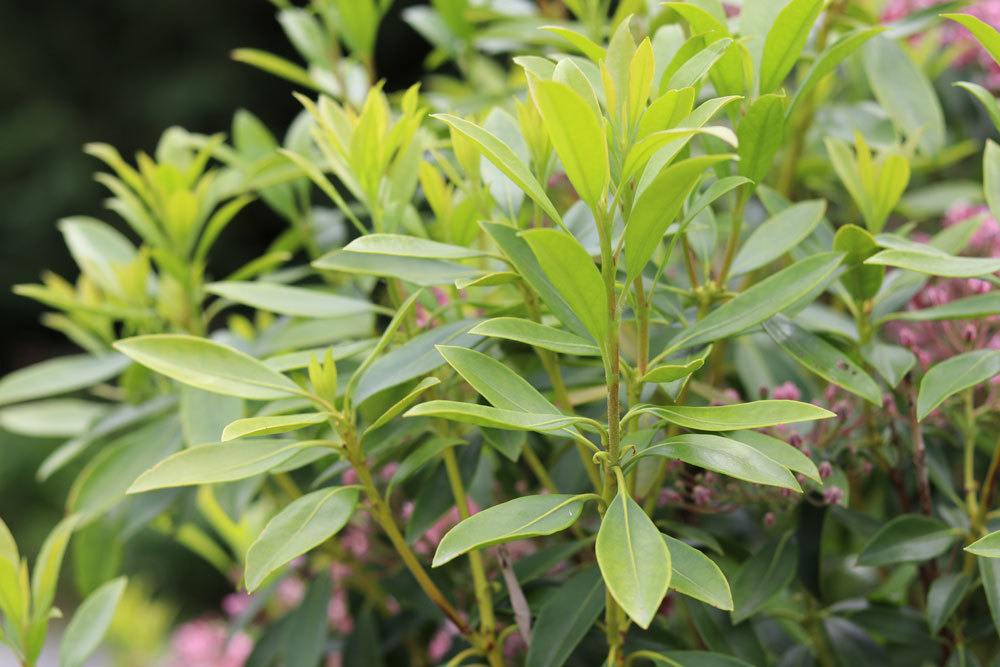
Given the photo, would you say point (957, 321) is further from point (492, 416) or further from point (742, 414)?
point (492, 416)

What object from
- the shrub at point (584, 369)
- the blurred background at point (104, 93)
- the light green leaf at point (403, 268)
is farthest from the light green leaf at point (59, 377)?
the blurred background at point (104, 93)

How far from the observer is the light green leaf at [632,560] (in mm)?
467

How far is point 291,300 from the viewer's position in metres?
0.74

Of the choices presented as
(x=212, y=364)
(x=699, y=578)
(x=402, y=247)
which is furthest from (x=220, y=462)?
(x=699, y=578)

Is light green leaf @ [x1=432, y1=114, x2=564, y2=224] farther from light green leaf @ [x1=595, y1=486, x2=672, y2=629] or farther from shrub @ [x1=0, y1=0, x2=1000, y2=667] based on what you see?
light green leaf @ [x1=595, y1=486, x2=672, y2=629]

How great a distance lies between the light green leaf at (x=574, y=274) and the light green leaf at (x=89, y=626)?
0.45 metres

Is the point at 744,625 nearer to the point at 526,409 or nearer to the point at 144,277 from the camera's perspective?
the point at 526,409

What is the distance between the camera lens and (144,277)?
3.06 ft

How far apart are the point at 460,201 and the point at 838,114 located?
47 centimetres

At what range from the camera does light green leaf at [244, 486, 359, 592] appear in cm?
55

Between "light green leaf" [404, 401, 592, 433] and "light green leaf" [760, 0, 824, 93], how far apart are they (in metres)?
0.26

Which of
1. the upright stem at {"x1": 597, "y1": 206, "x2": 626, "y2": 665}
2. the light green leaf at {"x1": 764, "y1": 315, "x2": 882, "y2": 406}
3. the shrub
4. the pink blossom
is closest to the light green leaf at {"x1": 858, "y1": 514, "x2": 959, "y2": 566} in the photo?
the shrub

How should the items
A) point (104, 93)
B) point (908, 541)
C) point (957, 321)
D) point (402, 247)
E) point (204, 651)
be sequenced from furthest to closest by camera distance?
1. point (104, 93)
2. point (204, 651)
3. point (957, 321)
4. point (908, 541)
5. point (402, 247)

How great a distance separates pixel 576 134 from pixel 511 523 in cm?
21
